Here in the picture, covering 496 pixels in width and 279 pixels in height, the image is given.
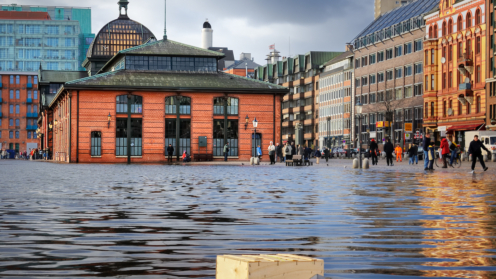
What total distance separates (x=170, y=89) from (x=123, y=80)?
4.14 m

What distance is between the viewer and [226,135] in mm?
73438

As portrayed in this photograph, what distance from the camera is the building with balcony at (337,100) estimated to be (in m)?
131

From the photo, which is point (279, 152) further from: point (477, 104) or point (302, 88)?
point (302, 88)

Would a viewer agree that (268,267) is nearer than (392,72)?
Yes

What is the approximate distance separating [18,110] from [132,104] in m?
114

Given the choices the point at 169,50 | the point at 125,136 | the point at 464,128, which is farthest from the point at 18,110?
the point at 464,128

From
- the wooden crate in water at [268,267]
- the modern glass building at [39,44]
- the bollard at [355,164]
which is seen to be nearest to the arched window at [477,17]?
the bollard at [355,164]

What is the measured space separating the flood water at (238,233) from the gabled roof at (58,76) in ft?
337

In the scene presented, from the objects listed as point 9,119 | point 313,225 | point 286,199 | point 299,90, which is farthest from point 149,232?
point 9,119

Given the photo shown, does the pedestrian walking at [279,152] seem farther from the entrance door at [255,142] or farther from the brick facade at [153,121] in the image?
the entrance door at [255,142]

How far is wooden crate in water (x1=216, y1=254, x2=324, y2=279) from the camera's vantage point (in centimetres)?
513

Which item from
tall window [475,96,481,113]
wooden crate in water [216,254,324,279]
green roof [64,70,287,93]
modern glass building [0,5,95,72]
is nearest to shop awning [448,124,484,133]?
tall window [475,96,481,113]

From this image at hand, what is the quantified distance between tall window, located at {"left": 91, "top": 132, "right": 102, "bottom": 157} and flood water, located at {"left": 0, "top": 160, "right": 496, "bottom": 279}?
5230 centimetres

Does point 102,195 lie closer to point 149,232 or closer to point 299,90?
point 149,232
